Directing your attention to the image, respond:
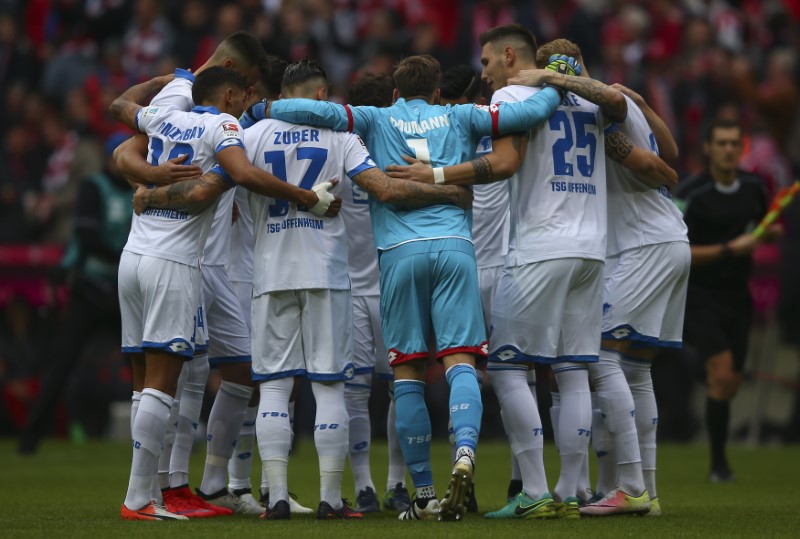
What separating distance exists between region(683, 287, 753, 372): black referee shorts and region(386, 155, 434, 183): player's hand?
4.54m

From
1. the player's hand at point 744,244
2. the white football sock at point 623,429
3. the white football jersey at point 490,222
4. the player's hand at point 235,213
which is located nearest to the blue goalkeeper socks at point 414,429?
the white football sock at point 623,429

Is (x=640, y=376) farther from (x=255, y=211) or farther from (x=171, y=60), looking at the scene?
(x=171, y=60)

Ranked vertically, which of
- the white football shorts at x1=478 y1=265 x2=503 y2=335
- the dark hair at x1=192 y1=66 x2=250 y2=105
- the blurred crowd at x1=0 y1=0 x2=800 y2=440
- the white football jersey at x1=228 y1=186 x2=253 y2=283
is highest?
the blurred crowd at x1=0 y1=0 x2=800 y2=440

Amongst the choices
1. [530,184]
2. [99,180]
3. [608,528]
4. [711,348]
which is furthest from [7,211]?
[608,528]

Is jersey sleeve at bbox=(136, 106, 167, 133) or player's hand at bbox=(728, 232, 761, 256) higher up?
jersey sleeve at bbox=(136, 106, 167, 133)

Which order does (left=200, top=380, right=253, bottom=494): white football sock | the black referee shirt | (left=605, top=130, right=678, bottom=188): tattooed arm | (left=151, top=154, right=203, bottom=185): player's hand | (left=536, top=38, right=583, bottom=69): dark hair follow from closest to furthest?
(left=151, top=154, right=203, bottom=185): player's hand < (left=605, top=130, right=678, bottom=188): tattooed arm < (left=536, top=38, right=583, bottom=69): dark hair < (left=200, top=380, right=253, bottom=494): white football sock < the black referee shirt

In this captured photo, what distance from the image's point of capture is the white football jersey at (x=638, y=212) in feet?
28.1

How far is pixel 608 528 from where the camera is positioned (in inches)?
284

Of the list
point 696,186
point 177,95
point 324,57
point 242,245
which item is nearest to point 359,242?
point 242,245

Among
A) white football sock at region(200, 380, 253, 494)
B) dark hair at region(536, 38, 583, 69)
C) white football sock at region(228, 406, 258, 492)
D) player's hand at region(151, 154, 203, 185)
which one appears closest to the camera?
player's hand at region(151, 154, 203, 185)

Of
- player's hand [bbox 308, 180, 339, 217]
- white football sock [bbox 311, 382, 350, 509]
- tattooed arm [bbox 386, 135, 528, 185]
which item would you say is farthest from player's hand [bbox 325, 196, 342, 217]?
white football sock [bbox 311, 382, 350, 509]

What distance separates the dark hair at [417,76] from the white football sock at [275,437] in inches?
76.4

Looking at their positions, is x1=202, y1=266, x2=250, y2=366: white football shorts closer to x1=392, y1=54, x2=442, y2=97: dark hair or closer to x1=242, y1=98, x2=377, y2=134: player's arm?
x1=242, y1=98, x2=377, y2=134: player's arm

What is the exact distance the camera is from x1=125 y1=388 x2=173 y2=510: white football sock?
7625 mm
